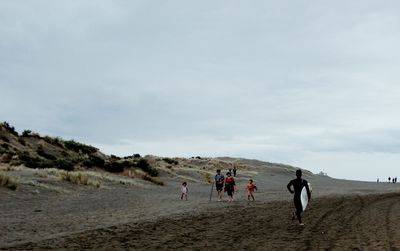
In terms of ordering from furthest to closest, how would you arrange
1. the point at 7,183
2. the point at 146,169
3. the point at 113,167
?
the point at 146,169 < the point at 113,167 < the point at 7,183

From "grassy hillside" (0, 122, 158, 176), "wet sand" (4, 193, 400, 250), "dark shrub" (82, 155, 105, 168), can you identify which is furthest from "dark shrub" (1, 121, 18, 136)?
"wet sand" (4, 193, 400, 250)

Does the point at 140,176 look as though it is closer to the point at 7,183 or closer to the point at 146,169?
the point at 146,169

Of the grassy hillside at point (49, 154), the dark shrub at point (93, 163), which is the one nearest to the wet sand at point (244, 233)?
the grassy hillside at point (49, 154)

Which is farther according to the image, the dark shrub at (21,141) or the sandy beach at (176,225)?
the dark shrub at (21,141)

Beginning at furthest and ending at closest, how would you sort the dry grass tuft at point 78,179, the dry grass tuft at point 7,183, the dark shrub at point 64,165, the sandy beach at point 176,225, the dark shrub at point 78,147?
the dark shrub at point 78,147, the dark shrub at point 64,165, the dry grass tuft at point 78,179, the dry grass tuft at point 7,183, the sandy beach at point 176,225

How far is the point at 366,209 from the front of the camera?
2911cm

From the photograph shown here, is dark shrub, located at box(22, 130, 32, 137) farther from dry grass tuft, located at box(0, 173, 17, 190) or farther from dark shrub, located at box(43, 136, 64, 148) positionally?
dry grass tuft, located at box(0, 173, 17, 190)

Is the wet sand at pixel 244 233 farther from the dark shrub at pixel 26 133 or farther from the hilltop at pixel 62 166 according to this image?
the dark shrub at pixel 26 133

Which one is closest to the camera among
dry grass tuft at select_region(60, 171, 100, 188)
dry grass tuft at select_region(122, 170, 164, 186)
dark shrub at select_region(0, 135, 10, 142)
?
dry grass tuft at select_region(60, 171, 100, 188)

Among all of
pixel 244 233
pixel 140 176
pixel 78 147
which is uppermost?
pixel 78 147

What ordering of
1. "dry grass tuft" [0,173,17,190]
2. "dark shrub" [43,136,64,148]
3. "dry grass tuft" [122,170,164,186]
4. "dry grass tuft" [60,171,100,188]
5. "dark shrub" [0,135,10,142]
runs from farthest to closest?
"dark shrub" [43,136,64,148]
"dark shrub" [0,135,10,142]
"dry grass tuft" [122,170,164,186]
"dry grass tuft" [60,171,100,188]
"dry grass tuft" [0,173,17,190]

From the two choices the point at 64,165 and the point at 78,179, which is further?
the point at 64,165

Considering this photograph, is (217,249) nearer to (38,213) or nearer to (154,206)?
(38,213)

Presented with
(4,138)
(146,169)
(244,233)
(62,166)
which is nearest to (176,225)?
(244,233)
